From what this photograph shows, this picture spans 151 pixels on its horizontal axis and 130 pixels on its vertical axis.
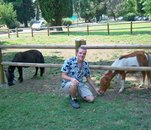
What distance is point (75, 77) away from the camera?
6992 millimetres

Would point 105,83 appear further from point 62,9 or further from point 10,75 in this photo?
point 62,9

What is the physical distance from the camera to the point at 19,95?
8109 millimetres

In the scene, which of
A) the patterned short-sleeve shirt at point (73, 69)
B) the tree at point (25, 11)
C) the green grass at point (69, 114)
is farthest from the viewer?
the tree at point (25, 11)

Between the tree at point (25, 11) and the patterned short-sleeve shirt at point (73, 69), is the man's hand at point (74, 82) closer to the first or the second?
the patterned short-sleeve shirt at point (73, 69)

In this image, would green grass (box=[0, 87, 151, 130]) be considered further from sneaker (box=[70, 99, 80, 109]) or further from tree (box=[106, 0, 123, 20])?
tree (box=[106, 0, 123, 20])

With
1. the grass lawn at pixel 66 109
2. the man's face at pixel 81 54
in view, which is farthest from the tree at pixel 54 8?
the man's face at pixel 81 54

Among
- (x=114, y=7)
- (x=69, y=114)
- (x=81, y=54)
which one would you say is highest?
(x=114, y=7)

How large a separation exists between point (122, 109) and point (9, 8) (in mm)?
40517

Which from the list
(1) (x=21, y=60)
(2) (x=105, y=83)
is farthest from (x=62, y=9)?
(2) (x=105, y=83)

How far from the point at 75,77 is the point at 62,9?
86.5ft

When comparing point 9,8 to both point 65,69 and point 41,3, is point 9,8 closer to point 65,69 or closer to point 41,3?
point 41,3

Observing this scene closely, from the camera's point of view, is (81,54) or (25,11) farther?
(25,11)

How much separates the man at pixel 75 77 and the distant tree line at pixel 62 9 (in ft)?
34.3

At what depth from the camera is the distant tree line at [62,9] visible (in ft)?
107
